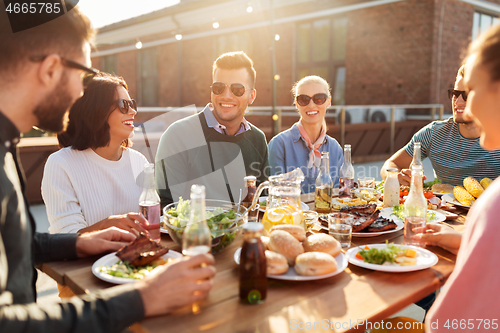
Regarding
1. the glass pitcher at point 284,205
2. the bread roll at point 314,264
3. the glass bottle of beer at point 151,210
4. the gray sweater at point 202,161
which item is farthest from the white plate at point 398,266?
the gray sweater at point 202,161

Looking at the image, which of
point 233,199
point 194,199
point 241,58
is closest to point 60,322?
point 194,199

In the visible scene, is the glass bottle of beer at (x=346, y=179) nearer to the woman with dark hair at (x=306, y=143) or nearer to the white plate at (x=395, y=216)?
the white plate at (x=395, y=216)

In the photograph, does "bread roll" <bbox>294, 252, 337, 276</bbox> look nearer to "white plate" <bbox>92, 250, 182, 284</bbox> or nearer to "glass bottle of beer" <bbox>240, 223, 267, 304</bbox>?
"glass bottle of beer" <bbox>240, 223, 267, 304</bbox>

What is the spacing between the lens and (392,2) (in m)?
10.8

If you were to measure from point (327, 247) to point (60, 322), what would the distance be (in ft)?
2.93

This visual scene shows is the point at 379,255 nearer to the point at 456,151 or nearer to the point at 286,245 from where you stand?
the point at 286,245

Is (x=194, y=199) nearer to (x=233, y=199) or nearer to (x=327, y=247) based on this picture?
(x=327, y=247)

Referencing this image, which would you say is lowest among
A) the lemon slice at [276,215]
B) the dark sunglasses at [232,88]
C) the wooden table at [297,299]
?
the wooden table at [297,299]

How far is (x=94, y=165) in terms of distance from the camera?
2.26 meters

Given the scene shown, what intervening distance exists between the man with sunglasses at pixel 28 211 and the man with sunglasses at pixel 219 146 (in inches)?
61.3

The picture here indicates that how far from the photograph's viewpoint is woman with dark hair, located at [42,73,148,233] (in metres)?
2.02

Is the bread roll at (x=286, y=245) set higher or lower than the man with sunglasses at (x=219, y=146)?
lower

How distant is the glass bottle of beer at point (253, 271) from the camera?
1160mm

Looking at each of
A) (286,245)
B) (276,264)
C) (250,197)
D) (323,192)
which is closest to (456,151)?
Result: (323,192)
